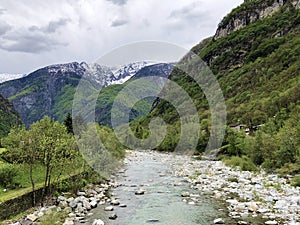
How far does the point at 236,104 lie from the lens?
127 m

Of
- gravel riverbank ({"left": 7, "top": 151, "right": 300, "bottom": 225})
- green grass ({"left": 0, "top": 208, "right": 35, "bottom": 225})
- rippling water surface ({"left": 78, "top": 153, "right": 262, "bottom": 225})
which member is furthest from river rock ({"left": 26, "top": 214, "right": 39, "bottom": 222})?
rippling water surface ({"left": 78, "top": 153, "right": 262, "bottom": 225})

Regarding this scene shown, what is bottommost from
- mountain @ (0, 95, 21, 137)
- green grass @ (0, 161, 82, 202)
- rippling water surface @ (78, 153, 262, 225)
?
rippling water surface @ (78, 153, 262, 225)

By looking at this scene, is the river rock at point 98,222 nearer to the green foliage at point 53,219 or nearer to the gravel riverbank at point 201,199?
the gravel riverbank at point 201,199

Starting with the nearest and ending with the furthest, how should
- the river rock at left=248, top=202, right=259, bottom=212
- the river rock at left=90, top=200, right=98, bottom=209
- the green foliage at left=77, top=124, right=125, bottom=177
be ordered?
the river rock at left=248, top=202, right=259, bottom=212 → the river rock at left=90, top=200, right=98, bottom=209 → the green foliage at left=77, top=124, right=125, bottom=177

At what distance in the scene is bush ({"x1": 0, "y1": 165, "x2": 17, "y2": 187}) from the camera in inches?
1037

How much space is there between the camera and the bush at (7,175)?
2634 cm

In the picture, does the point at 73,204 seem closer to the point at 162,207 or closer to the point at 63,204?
the point at 63,204

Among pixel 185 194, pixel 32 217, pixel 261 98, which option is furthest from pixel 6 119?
pixel 32 217

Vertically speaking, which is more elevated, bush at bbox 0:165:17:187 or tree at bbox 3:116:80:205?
tree at bbox 3:116:80:205

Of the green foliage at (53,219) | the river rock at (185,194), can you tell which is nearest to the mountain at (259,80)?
the river rock at (185,194)

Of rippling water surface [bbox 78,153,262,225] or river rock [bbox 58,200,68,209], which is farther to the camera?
river rock [bbox 58,200,68,209]

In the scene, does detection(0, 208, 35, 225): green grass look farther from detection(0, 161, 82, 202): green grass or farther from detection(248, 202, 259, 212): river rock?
detection(248, 202, 259, 212): river rock

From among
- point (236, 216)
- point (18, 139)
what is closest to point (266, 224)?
point (236, 216)

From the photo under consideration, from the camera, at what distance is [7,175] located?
26.5 metres
